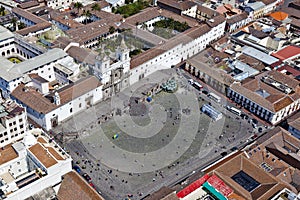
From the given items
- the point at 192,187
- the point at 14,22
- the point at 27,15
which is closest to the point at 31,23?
the point at 27,15

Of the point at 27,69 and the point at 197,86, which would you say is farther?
the point at 197,86

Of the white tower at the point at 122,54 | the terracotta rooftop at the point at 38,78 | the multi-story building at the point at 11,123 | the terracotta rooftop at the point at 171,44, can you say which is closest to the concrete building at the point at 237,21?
the terracotta rooftop at the point at 171,44

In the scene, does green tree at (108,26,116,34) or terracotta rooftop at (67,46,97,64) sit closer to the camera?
terracotta rooftop at (67,46,97,64)

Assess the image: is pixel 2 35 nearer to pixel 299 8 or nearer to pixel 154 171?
pixel 154 171

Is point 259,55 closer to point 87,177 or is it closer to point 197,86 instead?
point 197,86

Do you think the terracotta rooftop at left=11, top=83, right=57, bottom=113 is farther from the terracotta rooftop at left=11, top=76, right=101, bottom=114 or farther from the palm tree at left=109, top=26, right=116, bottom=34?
the palm tree at left=109, top=26, right=116, bottom=34

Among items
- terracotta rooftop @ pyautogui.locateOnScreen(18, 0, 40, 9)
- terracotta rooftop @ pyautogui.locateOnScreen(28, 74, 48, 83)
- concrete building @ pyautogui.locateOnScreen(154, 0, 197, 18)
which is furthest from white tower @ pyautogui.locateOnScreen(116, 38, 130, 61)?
terracotta rooftop @ pyautogui.locateOnScreen(18, 0, 40, 9)
